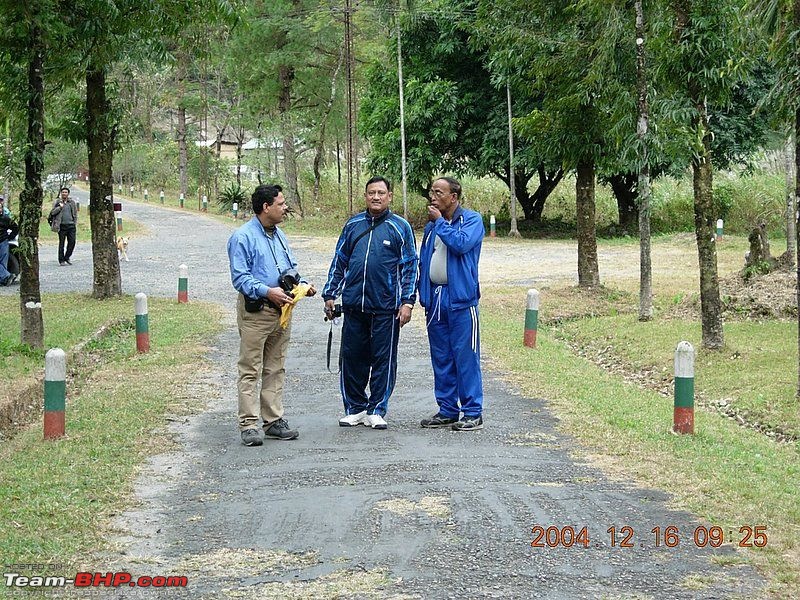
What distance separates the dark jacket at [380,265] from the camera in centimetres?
893

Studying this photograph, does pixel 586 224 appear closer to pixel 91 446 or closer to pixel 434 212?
pixel 434 212

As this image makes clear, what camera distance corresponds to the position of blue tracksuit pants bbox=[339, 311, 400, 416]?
358 inches

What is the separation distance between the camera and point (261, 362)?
872 centimetres

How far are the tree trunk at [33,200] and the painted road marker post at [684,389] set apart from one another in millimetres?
7844

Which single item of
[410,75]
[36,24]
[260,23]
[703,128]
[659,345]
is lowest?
[659,345]

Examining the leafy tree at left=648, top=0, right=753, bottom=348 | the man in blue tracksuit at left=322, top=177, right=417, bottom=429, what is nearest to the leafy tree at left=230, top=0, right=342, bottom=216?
the leafy tree at left=648, top=0, right=753, bottom=348

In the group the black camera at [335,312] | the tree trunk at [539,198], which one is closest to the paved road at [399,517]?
the black camera at [335,312]

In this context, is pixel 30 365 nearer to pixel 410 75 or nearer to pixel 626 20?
pixel 626 20

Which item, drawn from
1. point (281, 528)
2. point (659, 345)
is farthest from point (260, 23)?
point (281, 528)

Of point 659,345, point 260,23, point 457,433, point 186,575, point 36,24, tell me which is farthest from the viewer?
point 260,23

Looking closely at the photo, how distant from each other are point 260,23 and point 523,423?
110 ft

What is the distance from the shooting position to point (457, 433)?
30.1ft

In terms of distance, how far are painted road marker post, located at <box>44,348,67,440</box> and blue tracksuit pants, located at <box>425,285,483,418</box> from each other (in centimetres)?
305

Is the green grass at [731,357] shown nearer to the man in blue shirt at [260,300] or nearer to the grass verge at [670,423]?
the grass verge at [670,423]
